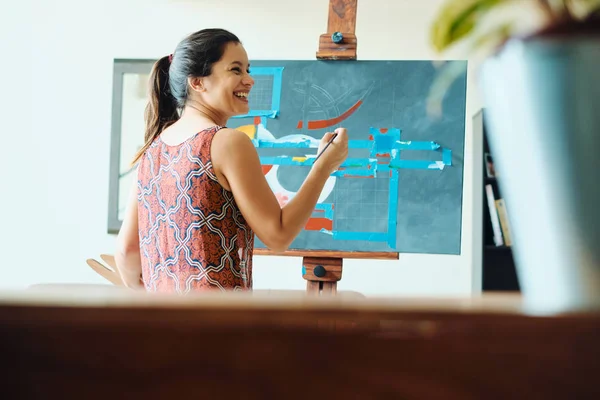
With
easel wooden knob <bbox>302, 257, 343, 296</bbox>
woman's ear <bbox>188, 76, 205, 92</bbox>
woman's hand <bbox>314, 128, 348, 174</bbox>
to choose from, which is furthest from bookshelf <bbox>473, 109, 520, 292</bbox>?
woman's ear <bbox>188, 76, 205, 92</bbox>

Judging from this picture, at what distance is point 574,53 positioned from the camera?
1.39 ft

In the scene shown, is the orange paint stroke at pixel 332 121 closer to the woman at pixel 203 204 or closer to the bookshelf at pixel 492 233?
the woman at pixel 203 204

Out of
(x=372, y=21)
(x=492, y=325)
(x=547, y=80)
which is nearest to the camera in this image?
(x=492, y=325)

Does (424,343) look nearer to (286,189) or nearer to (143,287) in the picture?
(143,287)

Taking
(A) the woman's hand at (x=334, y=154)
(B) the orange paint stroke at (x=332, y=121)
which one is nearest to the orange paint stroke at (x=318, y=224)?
(B) the orange paint stroke at (x=332, y=121)

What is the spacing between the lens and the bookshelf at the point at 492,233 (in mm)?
3631

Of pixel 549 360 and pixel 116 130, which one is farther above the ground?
pixel 116 130

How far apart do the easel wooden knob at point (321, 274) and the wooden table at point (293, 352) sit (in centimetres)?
202

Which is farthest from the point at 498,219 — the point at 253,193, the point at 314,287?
the point at 253,193

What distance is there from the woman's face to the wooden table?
4.49ft

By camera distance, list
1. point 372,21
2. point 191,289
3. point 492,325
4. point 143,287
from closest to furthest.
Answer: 1. point 492,325
2. point 191,289
3. point 143,287
4. point 372,21

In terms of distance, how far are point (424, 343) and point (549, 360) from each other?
62 millimetres

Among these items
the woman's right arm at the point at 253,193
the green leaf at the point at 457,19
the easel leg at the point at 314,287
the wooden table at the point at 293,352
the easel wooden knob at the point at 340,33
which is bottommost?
the easel leg at the point at 314,287

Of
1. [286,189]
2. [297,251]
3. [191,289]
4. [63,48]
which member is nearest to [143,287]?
[191,289]
